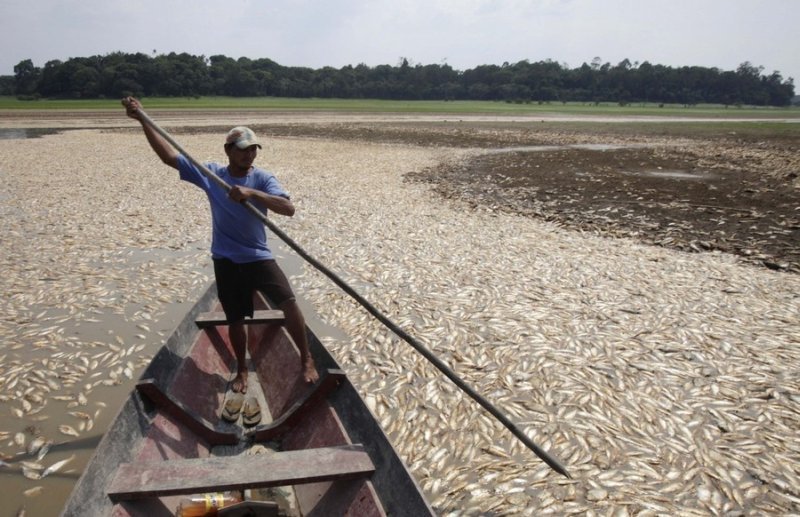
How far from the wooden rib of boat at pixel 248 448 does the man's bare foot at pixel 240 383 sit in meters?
0.14

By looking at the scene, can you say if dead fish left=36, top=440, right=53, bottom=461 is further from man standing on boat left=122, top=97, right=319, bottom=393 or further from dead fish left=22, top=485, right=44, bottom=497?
man standing on boat left=122, top=97, right=319, bottom=393

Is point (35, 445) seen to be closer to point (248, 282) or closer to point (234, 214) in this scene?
point (248, 282)

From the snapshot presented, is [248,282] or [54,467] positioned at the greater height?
[248,282]

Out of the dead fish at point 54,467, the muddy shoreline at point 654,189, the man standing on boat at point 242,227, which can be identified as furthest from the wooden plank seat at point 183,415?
the muddy shoreline at point 654,189

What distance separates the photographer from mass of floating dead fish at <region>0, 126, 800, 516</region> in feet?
15.4

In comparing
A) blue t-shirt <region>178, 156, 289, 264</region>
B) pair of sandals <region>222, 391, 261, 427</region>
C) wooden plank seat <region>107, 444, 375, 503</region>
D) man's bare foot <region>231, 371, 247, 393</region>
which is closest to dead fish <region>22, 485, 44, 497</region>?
wooden plank seat <region>107, 444, 375, 503</region>

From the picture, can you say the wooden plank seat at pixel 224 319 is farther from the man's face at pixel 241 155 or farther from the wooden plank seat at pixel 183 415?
the man's face at pixel 241 155

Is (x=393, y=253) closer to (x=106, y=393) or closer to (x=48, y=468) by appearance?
(x=106, y=393)

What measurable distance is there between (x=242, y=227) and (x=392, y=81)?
6047 inches

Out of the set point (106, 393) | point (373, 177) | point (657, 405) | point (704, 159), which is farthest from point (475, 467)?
point (704, 159)

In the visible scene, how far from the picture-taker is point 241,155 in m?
4.64

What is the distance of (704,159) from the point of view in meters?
26.8

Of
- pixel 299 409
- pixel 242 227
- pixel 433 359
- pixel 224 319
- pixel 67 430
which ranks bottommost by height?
pixel 67 430

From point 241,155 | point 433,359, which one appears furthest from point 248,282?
point 433,359
